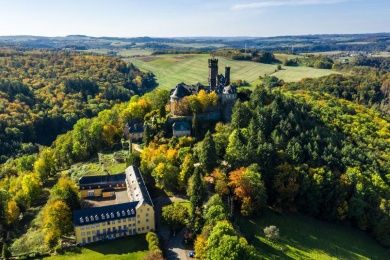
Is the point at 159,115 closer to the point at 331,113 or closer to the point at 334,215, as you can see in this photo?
the point at 334,215

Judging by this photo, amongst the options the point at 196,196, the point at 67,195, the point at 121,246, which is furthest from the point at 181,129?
the point at 121,246

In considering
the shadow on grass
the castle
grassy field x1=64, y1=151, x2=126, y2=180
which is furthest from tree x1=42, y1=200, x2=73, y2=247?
the castle

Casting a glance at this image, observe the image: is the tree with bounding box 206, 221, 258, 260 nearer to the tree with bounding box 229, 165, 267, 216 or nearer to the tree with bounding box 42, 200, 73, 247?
the tree with bounding box 229, 165, 267, 216

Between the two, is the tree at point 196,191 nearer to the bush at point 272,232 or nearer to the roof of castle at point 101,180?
the bush at point 272,232

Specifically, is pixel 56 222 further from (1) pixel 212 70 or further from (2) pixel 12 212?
(1) pixel 212 70

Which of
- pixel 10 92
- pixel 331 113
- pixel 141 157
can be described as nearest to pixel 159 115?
pixel 141 157
